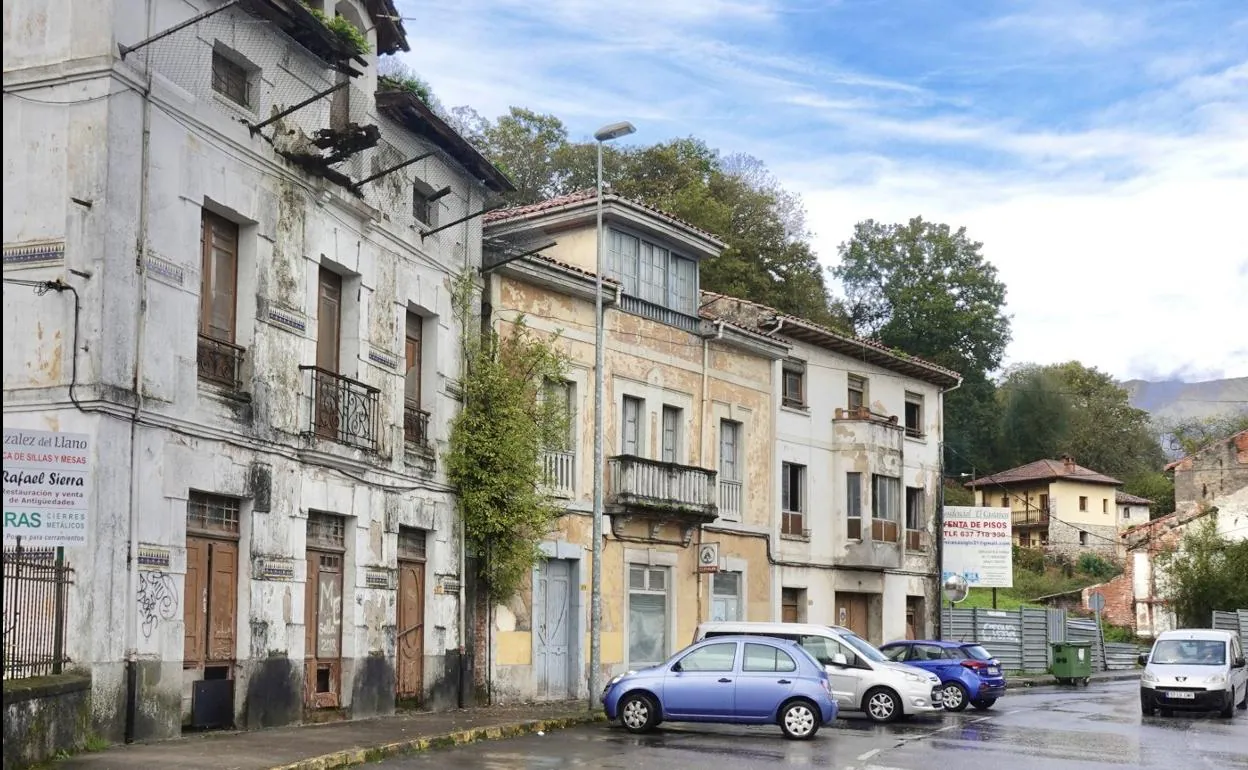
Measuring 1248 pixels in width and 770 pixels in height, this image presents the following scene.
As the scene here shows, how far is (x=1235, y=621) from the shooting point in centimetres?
5488

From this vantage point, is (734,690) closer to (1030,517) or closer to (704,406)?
(704,406)

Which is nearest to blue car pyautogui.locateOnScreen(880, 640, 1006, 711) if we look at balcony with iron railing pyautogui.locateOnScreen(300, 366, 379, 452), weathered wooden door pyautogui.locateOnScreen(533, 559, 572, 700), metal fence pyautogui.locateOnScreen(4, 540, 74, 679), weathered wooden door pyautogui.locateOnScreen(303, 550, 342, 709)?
weathered wooden door pyautogui.locateOnScreen(533, 559, 572, 700)

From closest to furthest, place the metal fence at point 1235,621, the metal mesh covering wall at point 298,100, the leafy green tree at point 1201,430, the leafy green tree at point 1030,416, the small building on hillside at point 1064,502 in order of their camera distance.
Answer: the metal mesh covering wall at point 298,100
the metal fence at point 1235,621
the small building on hillside at point 1064,502
the leafy green tree at point 1030,416
the leafy green tree at point 1201,430

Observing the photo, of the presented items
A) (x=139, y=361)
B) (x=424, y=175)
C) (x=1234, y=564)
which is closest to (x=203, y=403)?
(x=139, y=361)

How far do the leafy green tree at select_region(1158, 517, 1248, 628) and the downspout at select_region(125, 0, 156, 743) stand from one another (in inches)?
1993

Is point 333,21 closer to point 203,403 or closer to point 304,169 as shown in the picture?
point 304,169

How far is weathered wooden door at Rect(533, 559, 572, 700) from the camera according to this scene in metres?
27.6

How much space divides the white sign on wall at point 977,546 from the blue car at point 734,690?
920 inches

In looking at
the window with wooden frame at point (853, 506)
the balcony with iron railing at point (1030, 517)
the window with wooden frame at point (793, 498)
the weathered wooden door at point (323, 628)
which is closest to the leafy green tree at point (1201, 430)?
the balcony with iron railing at point (1030, 517)

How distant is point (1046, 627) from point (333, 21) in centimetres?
3534

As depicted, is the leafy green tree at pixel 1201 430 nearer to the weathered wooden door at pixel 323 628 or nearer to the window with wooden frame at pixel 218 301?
the weathered wooden door at pixel 323 628

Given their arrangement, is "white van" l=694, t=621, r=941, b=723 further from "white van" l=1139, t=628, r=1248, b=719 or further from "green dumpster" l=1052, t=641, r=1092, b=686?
"green dumpster" l=1052, t=641, r=1092, b=686

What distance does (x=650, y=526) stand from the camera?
30719 millimetres

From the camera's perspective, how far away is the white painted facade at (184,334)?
51.0 ft
